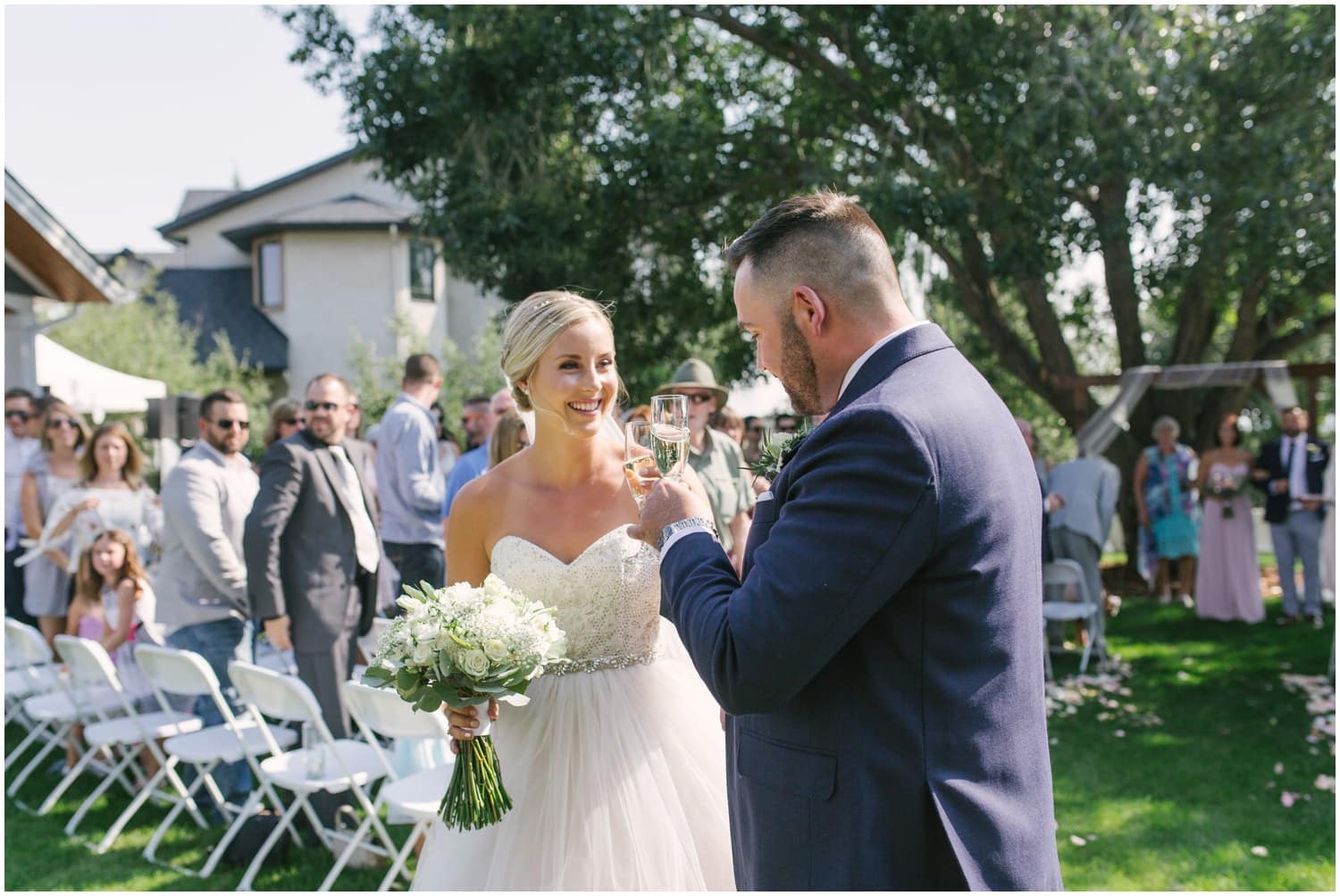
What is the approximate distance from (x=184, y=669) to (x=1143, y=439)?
41.4ft

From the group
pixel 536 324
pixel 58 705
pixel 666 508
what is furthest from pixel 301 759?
pixel 666 508

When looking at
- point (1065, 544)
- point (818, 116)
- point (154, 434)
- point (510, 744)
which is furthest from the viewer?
point (818, 116)

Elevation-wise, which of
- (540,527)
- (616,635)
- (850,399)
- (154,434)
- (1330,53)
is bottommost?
(616,635)

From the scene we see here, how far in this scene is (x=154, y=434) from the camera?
10.7m

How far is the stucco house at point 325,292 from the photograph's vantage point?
1243 inches

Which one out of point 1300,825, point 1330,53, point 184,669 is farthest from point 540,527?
point 1330,53

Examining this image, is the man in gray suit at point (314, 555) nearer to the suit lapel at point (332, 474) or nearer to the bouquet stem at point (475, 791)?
the suit lapel at point (332, 474)

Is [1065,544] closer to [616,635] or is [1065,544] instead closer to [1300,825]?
[1300,825]

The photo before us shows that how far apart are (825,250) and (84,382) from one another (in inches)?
607

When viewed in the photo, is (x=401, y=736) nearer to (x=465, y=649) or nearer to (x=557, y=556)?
(x=557, y=556)

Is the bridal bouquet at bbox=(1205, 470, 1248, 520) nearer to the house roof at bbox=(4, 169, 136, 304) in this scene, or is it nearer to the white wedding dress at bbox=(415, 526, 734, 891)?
the white wedding dress at bbox=(415, 526, 734, 891)

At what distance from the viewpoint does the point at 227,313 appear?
33031 millimetres

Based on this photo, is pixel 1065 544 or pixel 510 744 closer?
pixel 510 744

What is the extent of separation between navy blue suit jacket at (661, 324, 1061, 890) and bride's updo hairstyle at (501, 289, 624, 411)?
5.14 ft
